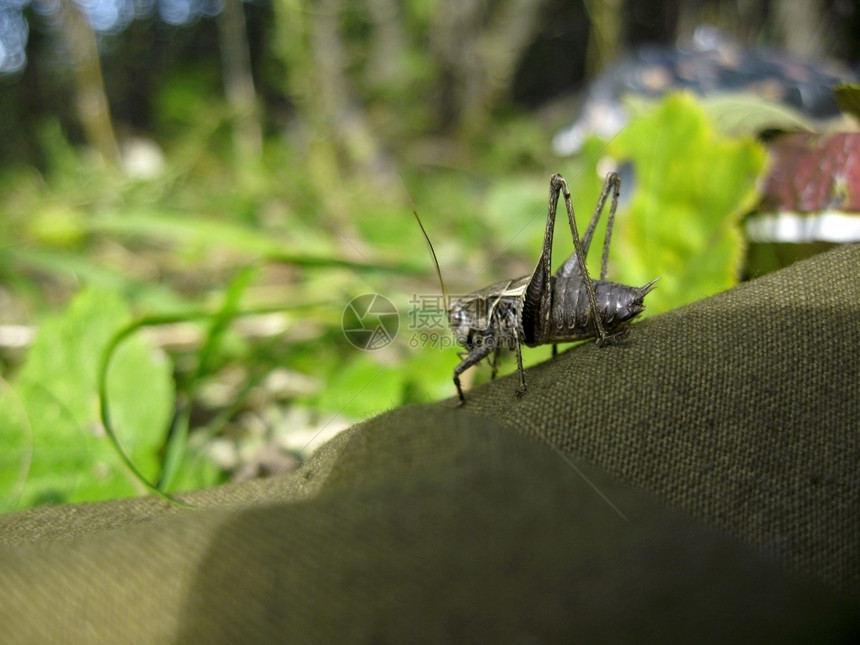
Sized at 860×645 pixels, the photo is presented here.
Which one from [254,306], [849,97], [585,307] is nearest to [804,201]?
[849,97]

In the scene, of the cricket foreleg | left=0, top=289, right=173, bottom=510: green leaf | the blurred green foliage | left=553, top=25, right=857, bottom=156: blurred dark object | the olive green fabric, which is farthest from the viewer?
left=553, top=25, right=857, bottom=156: blurred dark object

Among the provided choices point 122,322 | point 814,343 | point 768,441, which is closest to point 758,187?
point 814,343

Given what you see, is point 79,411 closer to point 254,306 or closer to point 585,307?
point 254,306

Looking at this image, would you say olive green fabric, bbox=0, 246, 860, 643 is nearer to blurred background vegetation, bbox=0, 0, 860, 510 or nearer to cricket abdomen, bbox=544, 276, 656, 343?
cricket abdomen, bbox=544, 276, 656, 343

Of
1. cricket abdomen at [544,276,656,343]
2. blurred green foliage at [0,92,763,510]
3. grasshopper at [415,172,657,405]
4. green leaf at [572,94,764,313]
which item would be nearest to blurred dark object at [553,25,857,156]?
blurred green foliage at [0,92,763,510]

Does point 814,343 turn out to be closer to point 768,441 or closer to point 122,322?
point 768,441

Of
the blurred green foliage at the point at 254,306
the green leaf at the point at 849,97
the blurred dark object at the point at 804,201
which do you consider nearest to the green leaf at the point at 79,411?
the blurred green foliage at the point at 254,306
